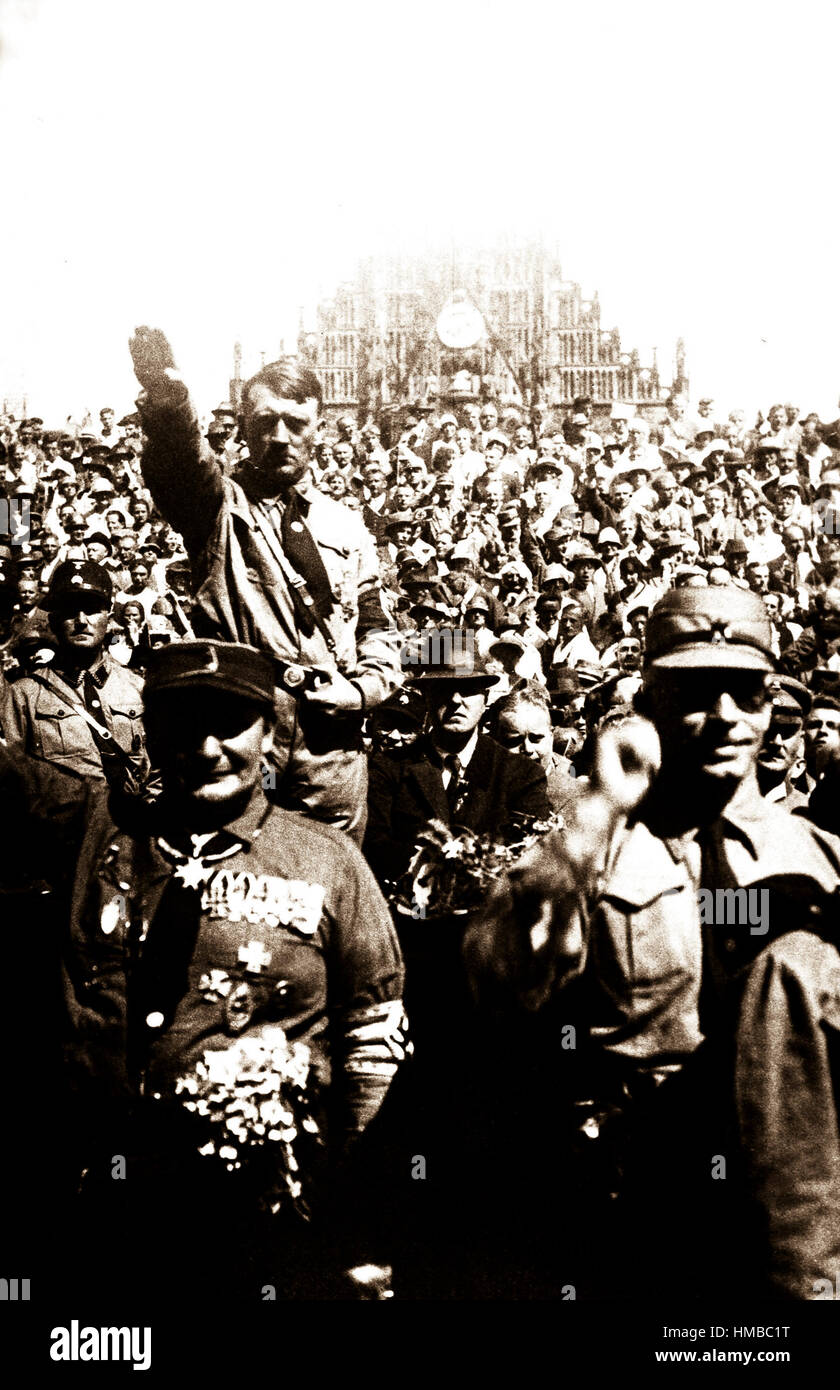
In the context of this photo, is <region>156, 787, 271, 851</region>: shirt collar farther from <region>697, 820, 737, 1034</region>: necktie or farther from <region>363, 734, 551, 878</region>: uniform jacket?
<region>697, 820, 737, 1034</region>: necktie

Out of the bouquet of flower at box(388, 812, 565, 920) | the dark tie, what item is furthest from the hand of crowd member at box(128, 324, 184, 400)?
the bouquet of flower at box(388, 812, 565, 920)

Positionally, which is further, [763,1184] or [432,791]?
[432,791]

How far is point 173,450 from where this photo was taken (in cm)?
555

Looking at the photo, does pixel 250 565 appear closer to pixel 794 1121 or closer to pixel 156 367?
pixel 156 367

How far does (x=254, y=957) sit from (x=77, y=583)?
6.19 feet

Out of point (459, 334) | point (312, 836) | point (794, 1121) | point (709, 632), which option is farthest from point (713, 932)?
point (459, 334)

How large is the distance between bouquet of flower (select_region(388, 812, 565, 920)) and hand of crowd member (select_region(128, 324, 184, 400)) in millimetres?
1628

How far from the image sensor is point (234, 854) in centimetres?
506

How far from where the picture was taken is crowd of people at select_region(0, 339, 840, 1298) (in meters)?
4.98

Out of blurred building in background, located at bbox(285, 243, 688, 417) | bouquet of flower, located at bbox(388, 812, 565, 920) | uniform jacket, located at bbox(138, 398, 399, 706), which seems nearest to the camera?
uniform jacket, located at bbox(138, 398, 399, 706)

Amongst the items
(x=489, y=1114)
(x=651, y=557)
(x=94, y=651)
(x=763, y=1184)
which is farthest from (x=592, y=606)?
(x=763, y=1184)
